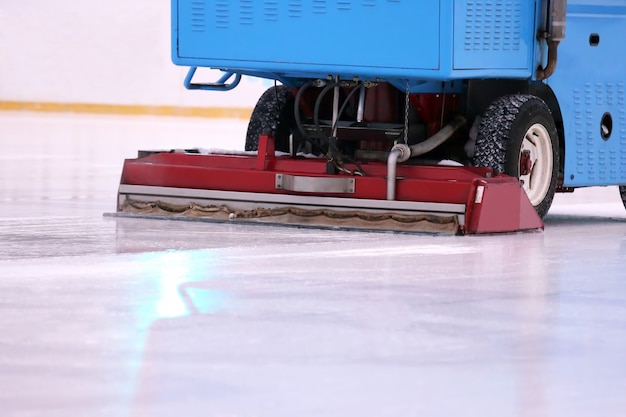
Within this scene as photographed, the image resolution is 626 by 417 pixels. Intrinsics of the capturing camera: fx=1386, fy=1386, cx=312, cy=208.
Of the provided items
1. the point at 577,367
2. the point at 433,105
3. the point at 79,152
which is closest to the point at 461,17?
the point at 433,105

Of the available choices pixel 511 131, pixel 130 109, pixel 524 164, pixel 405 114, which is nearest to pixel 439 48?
pixel 405 114

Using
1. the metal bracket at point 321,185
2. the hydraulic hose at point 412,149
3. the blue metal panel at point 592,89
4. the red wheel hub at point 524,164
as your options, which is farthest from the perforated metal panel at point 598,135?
the metal bracket at point 321,185

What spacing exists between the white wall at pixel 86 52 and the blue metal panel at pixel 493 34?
1329 centimetres

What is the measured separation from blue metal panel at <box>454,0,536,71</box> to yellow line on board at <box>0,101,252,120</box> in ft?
43.8

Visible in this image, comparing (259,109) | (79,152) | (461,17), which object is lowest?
(79,152)

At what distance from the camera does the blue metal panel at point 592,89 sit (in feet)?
19.7

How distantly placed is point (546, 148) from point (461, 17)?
2.57 feet

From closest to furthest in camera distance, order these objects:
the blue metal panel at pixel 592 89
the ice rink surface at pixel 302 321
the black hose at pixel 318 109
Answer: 1. the ice rink surface at pixel 302 321
2. the black hose at pixel 318 109
3. the blue metal panel at pixel 592 89

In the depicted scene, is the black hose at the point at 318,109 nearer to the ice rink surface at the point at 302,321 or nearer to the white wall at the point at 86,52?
the ice rink surface at the point at 302,321

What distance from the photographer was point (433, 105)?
5844mm

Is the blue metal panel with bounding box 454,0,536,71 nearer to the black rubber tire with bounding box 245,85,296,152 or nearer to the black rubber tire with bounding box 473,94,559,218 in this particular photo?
the black rubber tire with bounding box 473,94,559,218

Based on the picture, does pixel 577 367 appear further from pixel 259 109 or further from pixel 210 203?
pixel 259 109

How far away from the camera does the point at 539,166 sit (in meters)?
5.81

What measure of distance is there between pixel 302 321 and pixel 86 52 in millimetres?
16092
